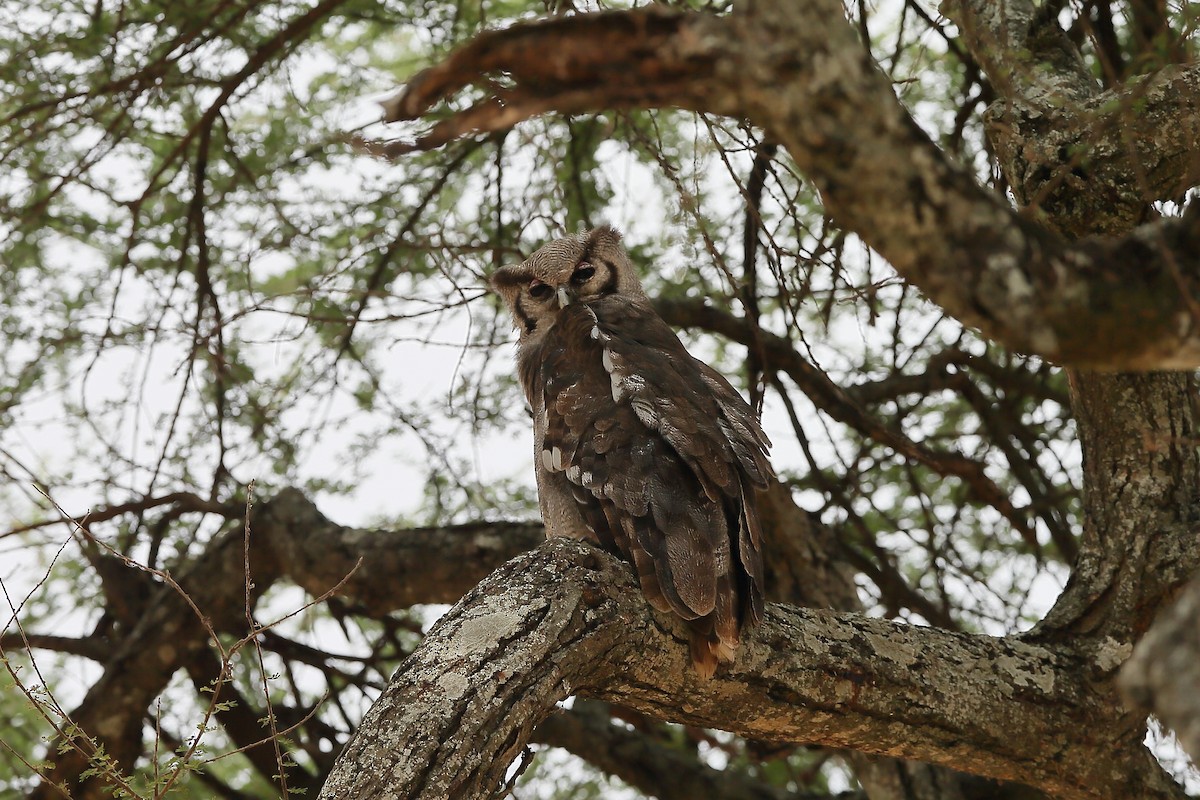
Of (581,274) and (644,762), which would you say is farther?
(644,762)

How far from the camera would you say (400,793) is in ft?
7.40

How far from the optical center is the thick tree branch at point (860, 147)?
4.91 ft

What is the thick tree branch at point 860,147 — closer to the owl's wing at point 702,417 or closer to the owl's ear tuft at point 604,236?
the owl's wing at point 702,417

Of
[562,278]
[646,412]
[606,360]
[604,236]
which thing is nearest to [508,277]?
[562,278]

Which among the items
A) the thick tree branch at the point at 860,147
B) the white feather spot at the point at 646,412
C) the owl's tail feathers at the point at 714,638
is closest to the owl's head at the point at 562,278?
the white feather spot at the point at 646,412

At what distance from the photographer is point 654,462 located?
3.35m

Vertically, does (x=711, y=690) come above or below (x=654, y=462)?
below

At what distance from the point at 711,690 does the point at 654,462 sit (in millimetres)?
705

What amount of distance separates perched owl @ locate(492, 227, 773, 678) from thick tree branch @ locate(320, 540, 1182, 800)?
0.11 metres

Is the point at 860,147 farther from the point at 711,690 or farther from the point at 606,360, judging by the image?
the point at 606,360

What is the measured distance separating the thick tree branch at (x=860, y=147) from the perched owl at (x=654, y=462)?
144cm

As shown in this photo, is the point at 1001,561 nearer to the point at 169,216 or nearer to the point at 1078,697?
the point at 1078,697

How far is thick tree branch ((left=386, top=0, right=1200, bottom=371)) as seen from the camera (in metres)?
1.50

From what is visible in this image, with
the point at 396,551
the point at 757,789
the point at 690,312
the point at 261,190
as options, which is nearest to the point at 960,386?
the point at 690,312
